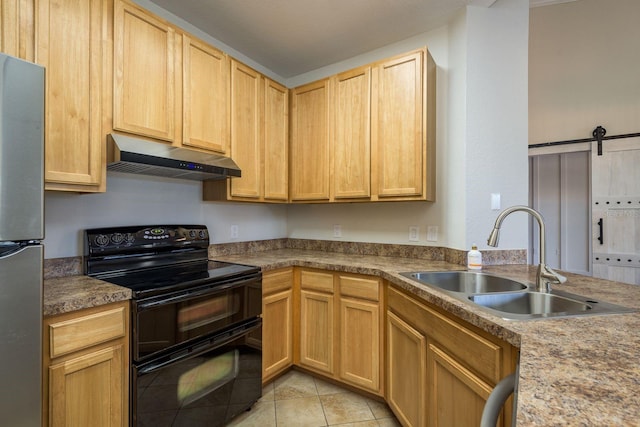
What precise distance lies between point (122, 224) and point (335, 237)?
1.71 meters

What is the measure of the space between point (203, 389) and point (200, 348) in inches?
9.2

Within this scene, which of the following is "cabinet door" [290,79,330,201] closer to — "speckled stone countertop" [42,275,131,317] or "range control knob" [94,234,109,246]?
"range control knob" [94,234,109,246]

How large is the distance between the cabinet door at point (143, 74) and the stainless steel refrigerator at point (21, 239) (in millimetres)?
623

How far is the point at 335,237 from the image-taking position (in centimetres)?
289

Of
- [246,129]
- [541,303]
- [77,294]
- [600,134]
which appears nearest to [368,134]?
[246,129]

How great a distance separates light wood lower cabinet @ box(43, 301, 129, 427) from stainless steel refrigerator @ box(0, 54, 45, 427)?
0.42 feet

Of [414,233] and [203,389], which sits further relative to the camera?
[414,233]

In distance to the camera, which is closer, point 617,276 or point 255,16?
point 255,16

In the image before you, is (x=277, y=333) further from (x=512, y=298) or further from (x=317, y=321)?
(x=512, y=298)

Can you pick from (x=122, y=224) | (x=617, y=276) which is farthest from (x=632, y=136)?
(x=122, y=224)

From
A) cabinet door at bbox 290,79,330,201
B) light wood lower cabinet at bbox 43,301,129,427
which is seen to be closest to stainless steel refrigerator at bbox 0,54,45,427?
light wood lower cabinet at bbox 43,301,129,427

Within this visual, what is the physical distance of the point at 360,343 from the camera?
2.07 metres

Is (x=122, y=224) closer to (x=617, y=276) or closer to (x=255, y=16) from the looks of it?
(x=255, y=16)

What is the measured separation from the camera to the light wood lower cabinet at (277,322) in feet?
6.94
